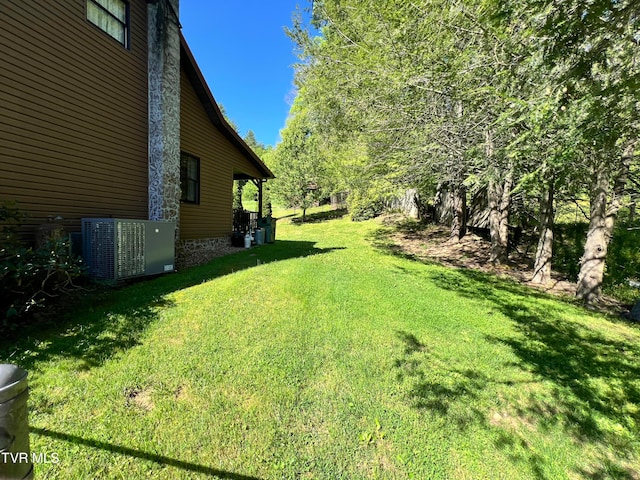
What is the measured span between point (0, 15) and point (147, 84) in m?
2.56

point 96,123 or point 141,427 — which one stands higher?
point 96,123

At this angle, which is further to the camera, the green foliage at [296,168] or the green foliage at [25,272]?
the green foliage at [296,168]

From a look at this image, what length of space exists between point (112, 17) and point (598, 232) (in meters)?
11.0

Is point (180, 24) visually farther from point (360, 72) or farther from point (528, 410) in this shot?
point (528, 410)

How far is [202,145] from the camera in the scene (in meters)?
8.57

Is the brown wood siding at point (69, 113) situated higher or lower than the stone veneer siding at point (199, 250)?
higher

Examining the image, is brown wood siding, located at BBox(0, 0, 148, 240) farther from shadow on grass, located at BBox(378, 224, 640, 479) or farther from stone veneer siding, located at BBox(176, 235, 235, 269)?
shadow on grass, located at BBox(378, 224, 640, 479)

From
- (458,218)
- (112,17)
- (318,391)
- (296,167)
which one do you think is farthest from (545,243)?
(296,167)

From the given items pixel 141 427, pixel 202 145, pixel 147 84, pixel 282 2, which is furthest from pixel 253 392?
pixel 282 2

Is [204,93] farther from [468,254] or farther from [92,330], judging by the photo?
[468,254]

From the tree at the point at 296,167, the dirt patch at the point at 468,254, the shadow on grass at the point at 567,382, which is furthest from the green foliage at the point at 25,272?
the tree at the point at 296,167

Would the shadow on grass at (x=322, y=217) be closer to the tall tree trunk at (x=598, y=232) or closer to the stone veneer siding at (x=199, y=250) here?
the stone veneer siding at (x=199, y=250)

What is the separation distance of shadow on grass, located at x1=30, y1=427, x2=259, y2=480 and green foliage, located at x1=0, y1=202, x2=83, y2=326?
72.4 inches

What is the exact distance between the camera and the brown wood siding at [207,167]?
7.82m
